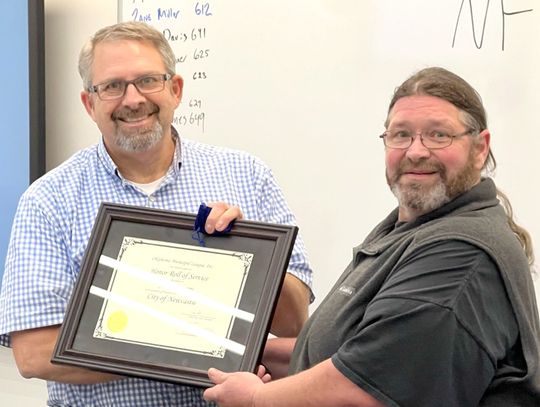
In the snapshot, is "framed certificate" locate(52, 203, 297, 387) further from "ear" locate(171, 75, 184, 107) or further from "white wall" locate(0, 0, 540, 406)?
"white wall" locate(0, 0, 540, 406)

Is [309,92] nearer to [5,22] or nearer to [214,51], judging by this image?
[214,51]

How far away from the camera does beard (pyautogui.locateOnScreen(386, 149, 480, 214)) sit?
1.54m

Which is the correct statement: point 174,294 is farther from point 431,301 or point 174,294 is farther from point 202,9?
point 202,9

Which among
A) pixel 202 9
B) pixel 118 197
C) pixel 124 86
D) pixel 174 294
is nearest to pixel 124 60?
pixel 124 86

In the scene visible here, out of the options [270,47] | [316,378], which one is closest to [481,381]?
[316,378]

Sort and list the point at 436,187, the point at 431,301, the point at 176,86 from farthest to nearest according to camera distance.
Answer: the point at 176,86, the point at 436,187, the point at 431,301

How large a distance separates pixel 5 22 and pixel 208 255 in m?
1.56

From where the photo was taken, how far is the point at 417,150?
154 centimetres

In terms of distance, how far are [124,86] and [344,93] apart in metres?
0.65

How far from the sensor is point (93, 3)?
2.86m

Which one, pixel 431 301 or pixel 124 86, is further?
pixel 124 86

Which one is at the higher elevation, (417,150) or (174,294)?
(417,150)
